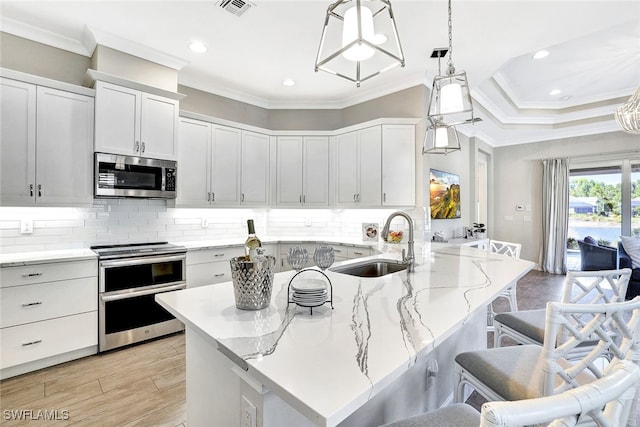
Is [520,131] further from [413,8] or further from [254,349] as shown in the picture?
[254,349]

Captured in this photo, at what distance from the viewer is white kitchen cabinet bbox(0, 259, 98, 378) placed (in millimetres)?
2248

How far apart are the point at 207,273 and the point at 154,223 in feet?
2.89

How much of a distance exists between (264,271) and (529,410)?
83 cm

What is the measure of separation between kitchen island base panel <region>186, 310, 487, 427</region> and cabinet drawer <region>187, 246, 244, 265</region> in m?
2.13

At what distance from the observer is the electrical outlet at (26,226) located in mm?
2682

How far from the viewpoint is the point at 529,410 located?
46cm

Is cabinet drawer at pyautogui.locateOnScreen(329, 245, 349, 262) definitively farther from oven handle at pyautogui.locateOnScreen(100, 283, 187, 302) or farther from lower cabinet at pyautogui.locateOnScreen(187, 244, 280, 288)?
oven handle at pyautogui.locateOnScreen(100, 283, 187, 302)

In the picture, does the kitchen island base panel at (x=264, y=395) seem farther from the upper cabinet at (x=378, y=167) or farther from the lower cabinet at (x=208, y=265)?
the upper cabinet at (x=378, y=167)

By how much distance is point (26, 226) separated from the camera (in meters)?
2.70

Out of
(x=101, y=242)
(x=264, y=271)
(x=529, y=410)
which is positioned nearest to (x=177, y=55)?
(x=101, y=242)

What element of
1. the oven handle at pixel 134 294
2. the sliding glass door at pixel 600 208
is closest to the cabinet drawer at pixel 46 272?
the oven handle at pixel 134 294

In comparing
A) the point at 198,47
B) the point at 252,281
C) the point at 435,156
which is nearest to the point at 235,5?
the point at 198,47

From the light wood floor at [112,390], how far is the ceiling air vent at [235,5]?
9.94 feet

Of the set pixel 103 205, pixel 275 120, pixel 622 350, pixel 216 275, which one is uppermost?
pixel 275 120
